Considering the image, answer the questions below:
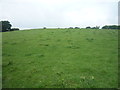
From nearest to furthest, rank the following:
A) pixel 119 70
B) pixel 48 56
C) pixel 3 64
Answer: pixel 119 70
pixel 3 64
pixel 48 56

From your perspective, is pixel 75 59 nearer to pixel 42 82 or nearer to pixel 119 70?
pixel 119 70

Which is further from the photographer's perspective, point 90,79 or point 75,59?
point 75,59

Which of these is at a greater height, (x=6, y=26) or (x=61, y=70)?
(x=6, y=26)

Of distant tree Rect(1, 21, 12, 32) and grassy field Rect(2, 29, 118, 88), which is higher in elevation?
distant tree Rect(1, 21, 12, 32)

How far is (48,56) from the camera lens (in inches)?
605

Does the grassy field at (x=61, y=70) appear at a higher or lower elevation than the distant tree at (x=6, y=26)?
lower

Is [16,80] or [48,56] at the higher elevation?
[48,56]

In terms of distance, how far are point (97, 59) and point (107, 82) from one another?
4314 mm

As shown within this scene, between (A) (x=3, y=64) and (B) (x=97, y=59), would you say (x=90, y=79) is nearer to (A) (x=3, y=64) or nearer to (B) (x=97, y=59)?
(B) (x=97, y=59)

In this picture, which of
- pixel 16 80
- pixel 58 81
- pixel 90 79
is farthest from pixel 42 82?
pixel 90 79

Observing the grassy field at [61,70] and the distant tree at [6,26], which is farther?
the distant tree at [6,26]

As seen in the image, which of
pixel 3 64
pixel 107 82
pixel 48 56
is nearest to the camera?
pixel 107 82

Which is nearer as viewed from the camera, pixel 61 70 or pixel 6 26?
pixel 61 70

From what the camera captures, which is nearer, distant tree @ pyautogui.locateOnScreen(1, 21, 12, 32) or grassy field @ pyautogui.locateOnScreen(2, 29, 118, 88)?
grassy field @ pyautogui.locateOnScreen(2, 29, 118, 88)
